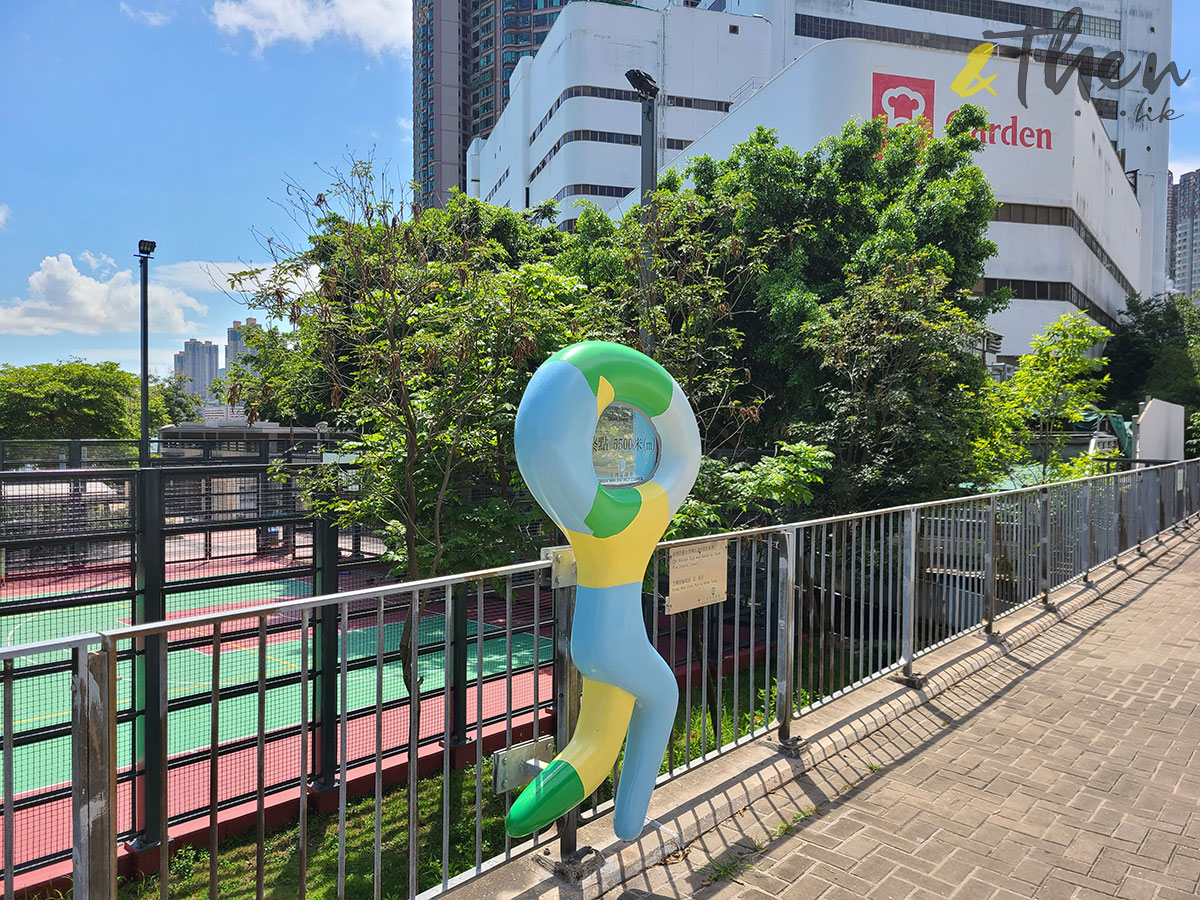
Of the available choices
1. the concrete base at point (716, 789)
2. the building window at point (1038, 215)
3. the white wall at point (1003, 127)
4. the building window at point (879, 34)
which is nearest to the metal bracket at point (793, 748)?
the concrete base at point (716, 789)

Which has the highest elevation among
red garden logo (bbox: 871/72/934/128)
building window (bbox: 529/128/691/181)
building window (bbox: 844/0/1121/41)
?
building window (bbox: 844/0/1121/41)

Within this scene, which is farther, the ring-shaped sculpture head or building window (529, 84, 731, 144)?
building window (529, 84, 731, 144)

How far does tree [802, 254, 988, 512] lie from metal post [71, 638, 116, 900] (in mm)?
9487

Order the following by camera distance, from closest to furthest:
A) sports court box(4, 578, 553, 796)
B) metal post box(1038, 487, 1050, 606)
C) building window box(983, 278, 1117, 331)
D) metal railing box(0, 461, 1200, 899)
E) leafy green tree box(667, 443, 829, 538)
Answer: metal railing box(0, 461, 1200, 899) < sports court box(4, 578, 553, 796) < leafy green tree box(667, 443, 829, 538) < metal post box(1038, 487, 1050, 606) < building window box(983, 278, 1117, 331)

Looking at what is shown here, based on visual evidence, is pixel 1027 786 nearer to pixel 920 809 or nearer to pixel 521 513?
pixel 920 809

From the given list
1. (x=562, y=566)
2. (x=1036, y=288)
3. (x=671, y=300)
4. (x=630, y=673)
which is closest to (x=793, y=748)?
(x=630, y=673)

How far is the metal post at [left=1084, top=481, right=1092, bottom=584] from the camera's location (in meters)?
9.68

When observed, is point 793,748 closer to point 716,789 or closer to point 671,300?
→ point 716,789

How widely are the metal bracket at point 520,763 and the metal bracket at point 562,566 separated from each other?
0.71m

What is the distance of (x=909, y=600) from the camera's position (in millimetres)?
6137

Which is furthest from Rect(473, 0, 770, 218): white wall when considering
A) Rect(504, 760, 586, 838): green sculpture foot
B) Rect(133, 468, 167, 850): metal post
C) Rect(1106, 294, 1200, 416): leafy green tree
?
Rect(504, 760, 586, 838): green sculpture foot

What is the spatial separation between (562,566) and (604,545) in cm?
33

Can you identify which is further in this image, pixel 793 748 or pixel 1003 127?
pixel 1003 127

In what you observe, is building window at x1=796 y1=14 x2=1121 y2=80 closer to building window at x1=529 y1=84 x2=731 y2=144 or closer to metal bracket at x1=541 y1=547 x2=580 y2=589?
building window at x1=529 y1=84 x2=731 y2=144
